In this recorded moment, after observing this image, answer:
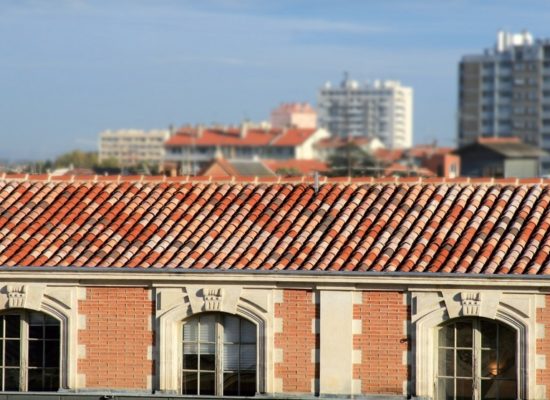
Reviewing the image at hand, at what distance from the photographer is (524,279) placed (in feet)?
77.9

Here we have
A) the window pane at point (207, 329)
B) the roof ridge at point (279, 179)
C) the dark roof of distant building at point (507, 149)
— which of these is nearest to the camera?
the window pane at point (207, 329)

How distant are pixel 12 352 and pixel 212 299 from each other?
3.96 metres

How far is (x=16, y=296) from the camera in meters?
25.3

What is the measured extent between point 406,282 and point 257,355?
9.83 feet

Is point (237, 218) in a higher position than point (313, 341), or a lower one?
higher

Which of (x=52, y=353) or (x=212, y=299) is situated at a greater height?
(x=212, y=299)

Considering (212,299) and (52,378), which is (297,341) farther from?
(52,378)

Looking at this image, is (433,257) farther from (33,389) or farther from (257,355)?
(33,389)

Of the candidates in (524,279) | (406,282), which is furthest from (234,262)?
(524,279)

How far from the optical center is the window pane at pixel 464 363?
80.6ft

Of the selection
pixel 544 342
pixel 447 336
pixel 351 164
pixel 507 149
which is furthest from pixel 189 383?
pixel 507 149

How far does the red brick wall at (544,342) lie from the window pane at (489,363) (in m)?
0.80

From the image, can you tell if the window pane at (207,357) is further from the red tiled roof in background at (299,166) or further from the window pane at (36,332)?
the red tiled roof in background at (299,166)

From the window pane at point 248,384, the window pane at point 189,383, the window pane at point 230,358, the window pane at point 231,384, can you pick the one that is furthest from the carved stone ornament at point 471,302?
the window pane at point 189,383
